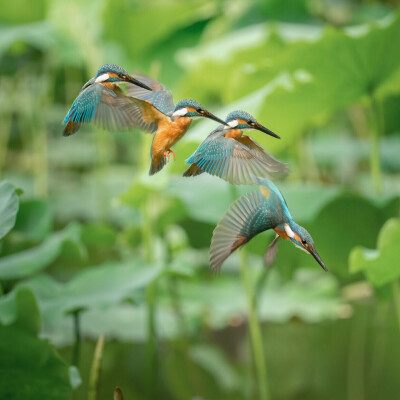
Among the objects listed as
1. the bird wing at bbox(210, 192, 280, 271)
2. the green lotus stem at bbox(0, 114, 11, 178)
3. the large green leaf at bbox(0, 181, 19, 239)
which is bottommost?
the bird wing at bbox(210, 192, 280, 271)

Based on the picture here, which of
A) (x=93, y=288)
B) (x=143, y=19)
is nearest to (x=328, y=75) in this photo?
(x=93, y=288)

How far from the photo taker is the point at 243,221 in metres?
0.24

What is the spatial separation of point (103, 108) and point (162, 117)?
0.03m

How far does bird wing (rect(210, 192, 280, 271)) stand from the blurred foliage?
0.60ft

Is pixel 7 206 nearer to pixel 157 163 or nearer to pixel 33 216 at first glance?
pixel 157 163

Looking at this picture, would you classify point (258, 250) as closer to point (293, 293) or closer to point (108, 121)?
point (293, 293)

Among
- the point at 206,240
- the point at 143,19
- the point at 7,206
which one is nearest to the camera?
the point at 7,206

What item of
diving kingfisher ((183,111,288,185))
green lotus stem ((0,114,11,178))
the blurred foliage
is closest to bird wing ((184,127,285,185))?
diving kingfisher ((183,111,288,185))

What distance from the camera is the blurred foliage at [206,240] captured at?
92cm

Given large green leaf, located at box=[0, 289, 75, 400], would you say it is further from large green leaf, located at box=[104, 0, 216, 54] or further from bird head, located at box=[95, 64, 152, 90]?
large green leaf, located at box=[104, 0, 216, 54]

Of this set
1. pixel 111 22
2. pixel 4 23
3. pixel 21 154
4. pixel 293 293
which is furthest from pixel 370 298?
pixel 21 154

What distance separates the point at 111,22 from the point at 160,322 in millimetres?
928

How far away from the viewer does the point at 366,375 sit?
1389 millimetres

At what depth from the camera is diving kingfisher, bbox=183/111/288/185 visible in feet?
0.79
